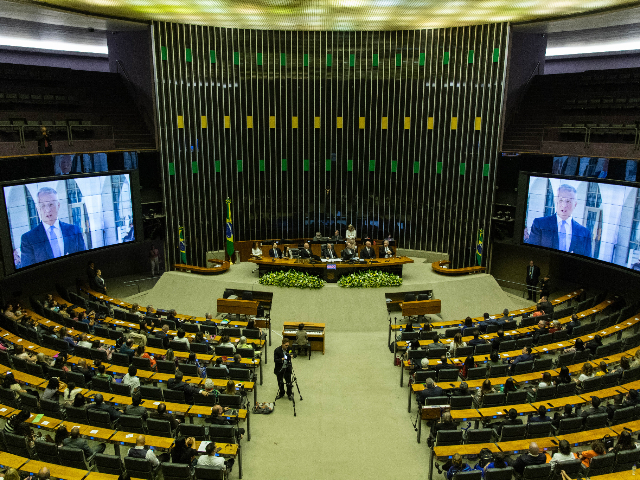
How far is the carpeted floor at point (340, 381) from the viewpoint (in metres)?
8.79

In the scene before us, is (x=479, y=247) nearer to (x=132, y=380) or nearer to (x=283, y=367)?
(x=283, y=367)

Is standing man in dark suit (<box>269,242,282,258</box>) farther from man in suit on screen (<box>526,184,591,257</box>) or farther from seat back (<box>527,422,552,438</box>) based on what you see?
seat back (<box>527,422,552,438</box>)

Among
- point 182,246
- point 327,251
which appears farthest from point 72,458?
point 182,246

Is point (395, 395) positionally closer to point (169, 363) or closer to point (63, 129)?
point (169, 363)

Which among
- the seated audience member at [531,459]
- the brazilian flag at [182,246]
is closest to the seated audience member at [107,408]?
the seated audience member at [531,459]

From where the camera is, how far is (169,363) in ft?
35.4

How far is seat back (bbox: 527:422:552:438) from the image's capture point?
8617 millimetres

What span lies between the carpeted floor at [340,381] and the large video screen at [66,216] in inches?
107

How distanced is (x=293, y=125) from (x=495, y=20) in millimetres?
8934

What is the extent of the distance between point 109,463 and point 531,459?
22.2 ft

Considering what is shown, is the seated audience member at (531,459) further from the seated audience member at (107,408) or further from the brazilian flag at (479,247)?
the brazilian flag at (479,247)

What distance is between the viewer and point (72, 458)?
25.5ft

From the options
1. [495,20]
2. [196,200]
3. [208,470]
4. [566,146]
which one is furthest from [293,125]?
[208,470]

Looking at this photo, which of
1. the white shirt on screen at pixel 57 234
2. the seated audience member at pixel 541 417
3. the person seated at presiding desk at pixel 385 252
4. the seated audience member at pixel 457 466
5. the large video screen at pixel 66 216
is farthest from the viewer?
the person seated at presiding desk at pixel 385 252
